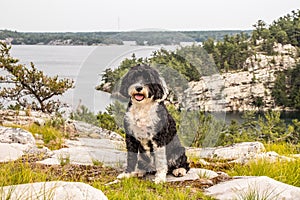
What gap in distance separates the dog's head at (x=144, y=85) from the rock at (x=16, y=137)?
143 inches

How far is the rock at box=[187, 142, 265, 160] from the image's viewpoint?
6934mm

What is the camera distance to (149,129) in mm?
4828

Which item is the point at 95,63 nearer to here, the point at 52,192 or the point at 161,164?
the point at 161,164

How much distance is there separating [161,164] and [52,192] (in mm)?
1899

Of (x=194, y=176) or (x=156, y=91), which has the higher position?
(x=156, y=91)

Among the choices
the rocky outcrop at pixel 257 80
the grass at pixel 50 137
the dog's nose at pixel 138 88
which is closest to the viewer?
the dog's nose at pixel 138 88

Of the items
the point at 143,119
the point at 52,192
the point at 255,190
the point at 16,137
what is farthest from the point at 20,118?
the point at 255,190

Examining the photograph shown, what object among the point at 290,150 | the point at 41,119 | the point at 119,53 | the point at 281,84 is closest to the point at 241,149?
the point at 290,150

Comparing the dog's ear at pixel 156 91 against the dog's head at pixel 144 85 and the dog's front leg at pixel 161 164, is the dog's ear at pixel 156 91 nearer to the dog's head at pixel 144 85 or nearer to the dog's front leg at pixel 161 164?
the dog's head at pixel 144 85

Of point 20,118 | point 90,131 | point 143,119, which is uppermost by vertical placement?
point 143,119

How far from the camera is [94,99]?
26.8 ft

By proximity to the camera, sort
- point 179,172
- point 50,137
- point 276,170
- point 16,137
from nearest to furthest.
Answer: point 276,170, point 179,172, point 16,137, point 50,137

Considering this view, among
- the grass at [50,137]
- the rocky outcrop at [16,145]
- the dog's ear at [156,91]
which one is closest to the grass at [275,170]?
the dog's ear at [156,91]

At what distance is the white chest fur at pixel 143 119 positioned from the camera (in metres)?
4.79
